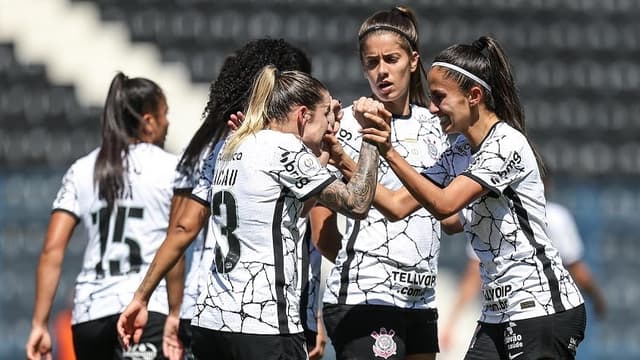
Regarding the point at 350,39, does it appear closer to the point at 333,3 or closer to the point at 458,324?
the point at 333,3

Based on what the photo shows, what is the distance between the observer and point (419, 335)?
17.1 ft

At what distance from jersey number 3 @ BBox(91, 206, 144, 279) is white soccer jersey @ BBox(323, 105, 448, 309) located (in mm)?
1056

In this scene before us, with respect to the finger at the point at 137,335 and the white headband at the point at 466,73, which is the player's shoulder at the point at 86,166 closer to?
the finger at the point at 137,335

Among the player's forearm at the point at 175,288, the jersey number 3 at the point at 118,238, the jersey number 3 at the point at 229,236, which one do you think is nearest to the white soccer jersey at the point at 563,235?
the player's forearm at the point at 175,288

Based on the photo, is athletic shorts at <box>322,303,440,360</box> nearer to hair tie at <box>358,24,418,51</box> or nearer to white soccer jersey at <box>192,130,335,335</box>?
white soccer jersey at <box>192,130,335,335</box>

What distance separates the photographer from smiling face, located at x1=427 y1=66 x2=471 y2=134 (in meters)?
4.78

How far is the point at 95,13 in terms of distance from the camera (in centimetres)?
1151

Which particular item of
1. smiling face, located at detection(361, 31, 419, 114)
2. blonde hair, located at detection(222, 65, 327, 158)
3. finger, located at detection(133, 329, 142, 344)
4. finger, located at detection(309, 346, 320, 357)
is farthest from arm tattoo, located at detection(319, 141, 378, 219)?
finger, located at detection(133, 329, 142, 344)

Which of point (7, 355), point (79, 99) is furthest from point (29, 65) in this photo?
point (7, 355)

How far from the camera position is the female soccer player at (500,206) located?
15.2ft

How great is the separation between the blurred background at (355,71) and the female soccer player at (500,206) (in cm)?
552

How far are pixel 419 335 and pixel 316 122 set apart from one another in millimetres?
1112

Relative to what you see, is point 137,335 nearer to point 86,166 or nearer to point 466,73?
point 86,166

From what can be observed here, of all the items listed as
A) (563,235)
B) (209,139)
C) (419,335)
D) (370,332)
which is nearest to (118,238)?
(209,139)
